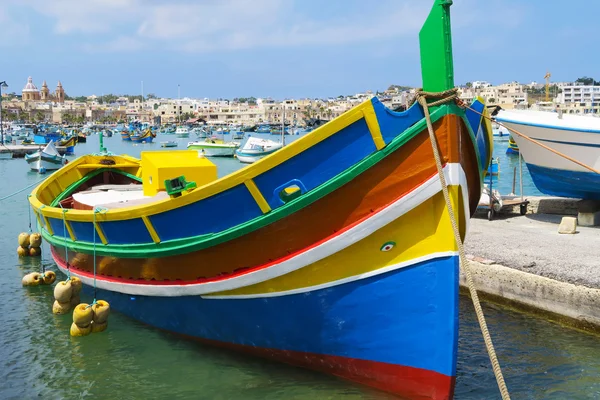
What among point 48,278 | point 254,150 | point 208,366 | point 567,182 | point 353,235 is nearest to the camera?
point 353,235

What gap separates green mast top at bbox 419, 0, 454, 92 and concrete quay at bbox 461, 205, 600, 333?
5282mm

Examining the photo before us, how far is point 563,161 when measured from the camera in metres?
15.9

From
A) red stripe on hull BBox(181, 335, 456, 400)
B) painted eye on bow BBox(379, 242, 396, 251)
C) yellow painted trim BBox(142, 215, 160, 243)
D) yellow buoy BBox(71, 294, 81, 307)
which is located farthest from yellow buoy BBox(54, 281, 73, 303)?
painted eye on bow BBox(379, 242, 396, 251)

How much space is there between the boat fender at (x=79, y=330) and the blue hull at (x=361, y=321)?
223 centimetres

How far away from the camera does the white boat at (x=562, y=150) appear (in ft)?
51.2

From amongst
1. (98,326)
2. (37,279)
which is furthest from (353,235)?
(37,279)

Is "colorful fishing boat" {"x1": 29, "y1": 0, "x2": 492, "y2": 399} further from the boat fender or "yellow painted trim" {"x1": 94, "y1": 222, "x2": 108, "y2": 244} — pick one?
the boat fender

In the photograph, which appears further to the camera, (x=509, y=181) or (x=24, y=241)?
(x=509, y=181)

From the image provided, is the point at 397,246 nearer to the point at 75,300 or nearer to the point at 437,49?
the point at 437,49

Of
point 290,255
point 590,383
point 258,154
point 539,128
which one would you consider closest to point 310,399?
point 290,255

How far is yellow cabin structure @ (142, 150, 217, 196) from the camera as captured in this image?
9.91 metres

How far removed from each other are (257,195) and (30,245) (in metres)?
11.1

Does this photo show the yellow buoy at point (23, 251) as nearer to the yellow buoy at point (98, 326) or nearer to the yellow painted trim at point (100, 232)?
the yellow buoy at point (98, 326)

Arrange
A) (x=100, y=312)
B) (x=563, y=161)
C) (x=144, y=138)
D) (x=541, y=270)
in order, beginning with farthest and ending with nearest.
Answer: (x=144, y=138), (x=563, y=161), (x=541, y=270), (x=100, y=312)
